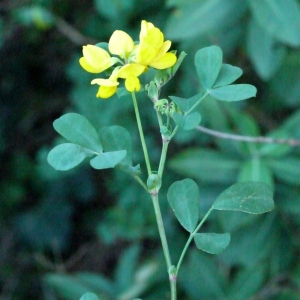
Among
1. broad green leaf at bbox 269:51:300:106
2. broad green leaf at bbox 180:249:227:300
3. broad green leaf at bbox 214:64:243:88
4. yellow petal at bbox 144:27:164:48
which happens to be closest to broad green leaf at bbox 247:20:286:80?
broad green leaf at bbox 269:51:300:106

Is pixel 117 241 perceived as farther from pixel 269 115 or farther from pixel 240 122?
pixel 240 122

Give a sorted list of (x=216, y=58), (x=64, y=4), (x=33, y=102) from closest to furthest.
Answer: (x=216, y=58) → (x=64, y=4) → (x=33, y=102)

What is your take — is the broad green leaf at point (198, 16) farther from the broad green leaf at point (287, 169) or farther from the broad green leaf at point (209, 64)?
the broad green leaf at point (209, 64)

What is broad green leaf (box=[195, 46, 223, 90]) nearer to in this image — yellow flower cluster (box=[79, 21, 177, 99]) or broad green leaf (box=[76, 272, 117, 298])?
yellow flower cluster (box=[79, 21, 177, 99])

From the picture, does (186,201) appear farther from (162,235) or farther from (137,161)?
(137,161)

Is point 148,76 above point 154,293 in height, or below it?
above

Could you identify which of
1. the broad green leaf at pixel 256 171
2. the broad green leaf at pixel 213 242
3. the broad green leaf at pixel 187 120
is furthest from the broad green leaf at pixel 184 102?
the broad green leaf at pixel 256 171

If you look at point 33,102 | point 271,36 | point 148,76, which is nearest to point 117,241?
point 33,102
